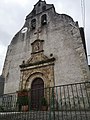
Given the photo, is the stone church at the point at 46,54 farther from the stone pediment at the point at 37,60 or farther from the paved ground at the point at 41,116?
the paved ground at the point at 41,116

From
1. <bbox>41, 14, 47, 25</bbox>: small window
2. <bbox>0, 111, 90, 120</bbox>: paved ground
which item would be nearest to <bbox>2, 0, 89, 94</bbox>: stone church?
<bbox>41, 14, 47, 25</bbox>: small window

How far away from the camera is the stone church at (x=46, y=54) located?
9820mm

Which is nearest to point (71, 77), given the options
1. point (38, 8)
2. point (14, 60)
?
point (14, 60)

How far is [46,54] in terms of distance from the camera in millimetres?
11547

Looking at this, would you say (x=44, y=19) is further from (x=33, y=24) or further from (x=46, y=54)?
(x=46, y=54)

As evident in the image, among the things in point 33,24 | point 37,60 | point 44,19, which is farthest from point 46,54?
point 33,24

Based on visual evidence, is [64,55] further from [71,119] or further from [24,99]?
[71,119]

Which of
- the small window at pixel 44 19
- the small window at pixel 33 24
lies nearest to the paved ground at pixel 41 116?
the small window at pixel 44 19

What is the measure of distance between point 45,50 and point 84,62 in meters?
3.75

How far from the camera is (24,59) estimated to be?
12688mm

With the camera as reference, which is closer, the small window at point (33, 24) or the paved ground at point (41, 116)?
the paved ground at point (41, 116)

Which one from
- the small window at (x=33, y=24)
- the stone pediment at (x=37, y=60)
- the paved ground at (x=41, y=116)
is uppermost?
the small window at (x=33, y=24)

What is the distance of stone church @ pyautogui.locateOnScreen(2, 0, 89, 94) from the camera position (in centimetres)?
982

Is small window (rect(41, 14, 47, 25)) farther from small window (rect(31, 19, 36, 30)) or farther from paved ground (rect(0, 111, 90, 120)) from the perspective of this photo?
paved ground (rect(0, 111, 90, 120))
